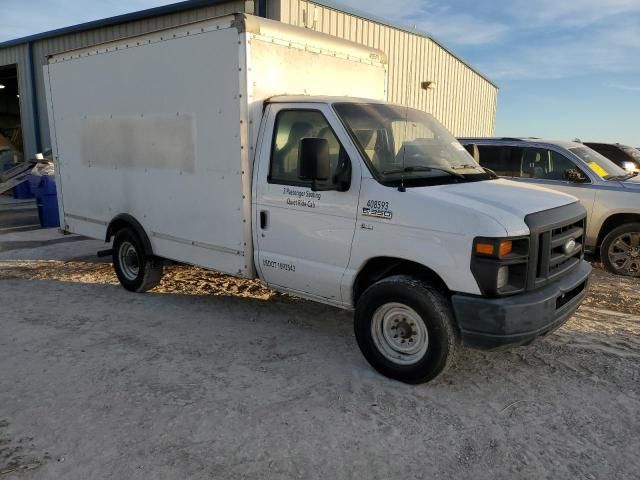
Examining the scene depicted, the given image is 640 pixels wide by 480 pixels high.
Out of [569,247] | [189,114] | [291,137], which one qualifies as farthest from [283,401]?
[189,114]

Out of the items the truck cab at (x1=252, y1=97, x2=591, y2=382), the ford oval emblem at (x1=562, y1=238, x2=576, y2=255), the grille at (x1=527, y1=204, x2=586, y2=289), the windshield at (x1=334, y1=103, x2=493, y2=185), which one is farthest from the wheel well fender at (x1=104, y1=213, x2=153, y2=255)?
the ford oval emblem at (x1=562, y1=238, x2=576, y2=255)

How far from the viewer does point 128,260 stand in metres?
6.58

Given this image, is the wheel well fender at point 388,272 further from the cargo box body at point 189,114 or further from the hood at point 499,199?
the cargo box body at point 189,114

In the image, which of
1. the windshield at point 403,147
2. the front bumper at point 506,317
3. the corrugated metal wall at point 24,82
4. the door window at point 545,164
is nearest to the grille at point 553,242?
the front bumper at point 506,317

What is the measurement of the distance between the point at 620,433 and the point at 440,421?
1.15 metres

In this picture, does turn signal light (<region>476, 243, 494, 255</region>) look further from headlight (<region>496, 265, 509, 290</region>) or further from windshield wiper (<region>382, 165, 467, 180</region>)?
windshield wiper (<region>382, 165, 467, 180</region>)

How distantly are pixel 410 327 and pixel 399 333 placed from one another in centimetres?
11

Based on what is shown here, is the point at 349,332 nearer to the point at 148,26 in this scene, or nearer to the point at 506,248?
the point at 506,248

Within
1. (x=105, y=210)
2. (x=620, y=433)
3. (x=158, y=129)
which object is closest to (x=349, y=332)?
(x=620, y=433)

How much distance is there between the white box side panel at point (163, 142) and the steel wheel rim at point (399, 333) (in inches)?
57.3

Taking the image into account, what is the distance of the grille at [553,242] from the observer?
3705mm

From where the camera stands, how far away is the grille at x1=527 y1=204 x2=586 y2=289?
12.2 feet

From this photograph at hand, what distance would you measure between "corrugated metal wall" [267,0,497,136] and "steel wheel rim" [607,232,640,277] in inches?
279

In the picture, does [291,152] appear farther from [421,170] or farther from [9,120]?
[9,120]
